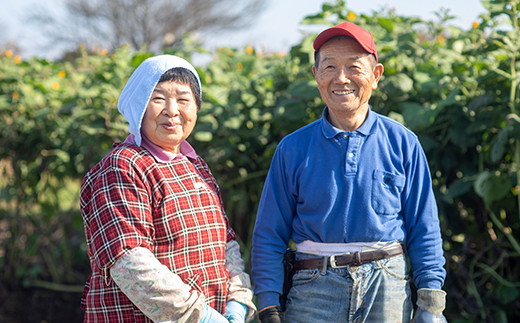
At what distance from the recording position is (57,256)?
4.51 m

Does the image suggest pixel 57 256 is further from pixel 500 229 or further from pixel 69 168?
pixel 500 229

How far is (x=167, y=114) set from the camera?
6.07 feet

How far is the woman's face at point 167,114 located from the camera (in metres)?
1.84

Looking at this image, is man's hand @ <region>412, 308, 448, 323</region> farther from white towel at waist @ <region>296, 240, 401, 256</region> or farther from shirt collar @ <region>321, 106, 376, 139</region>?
shirt collar @ <region>321, 106, 376, 139</region>

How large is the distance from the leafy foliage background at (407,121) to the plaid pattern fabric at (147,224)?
1138mm

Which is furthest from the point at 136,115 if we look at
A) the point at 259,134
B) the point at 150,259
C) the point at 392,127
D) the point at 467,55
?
the point at 467,55

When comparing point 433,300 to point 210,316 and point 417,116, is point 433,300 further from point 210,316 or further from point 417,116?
point 417,116

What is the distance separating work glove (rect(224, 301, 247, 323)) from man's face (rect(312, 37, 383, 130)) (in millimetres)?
717

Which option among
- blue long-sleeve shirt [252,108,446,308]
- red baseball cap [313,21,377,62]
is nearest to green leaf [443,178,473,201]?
blue long-sleeve shirt [252,108,446,308]

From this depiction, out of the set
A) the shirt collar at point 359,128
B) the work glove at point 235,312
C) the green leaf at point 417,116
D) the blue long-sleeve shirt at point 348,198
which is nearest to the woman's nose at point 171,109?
the blue long-sleeve shirt at point 348,198

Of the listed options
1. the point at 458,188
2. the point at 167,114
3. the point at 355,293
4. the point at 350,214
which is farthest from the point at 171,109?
the point at 458,188

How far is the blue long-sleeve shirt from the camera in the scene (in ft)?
6.34

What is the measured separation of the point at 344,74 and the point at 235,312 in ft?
2.76

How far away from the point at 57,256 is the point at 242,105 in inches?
85.4
